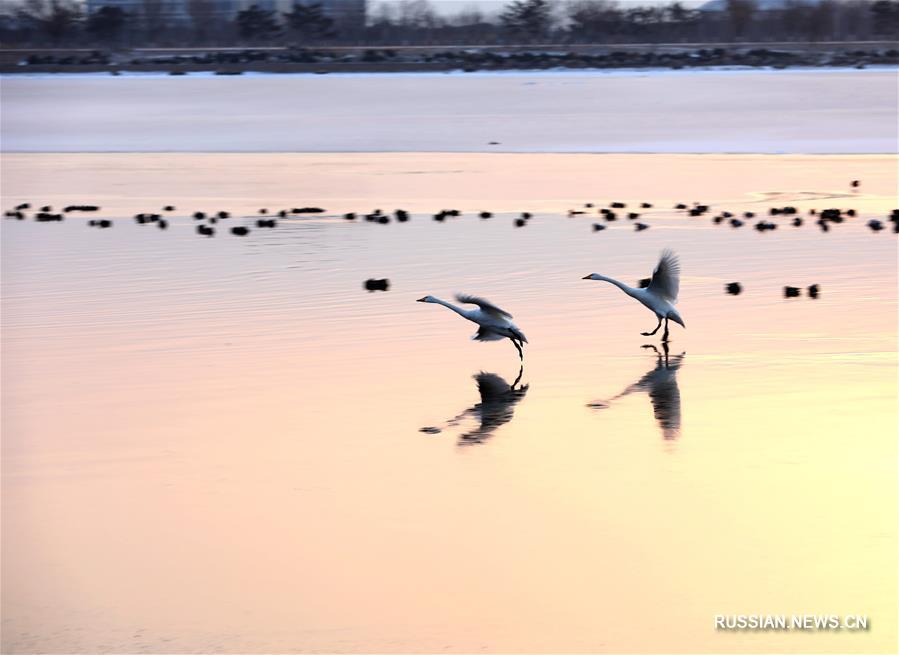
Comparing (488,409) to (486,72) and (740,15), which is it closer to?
(486,72)

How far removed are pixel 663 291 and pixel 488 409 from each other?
10.8 ft

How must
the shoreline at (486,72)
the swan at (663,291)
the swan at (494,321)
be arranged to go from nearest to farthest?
1. the swan at (494,321)
2. the swan at (663,291)
3. the shoreline at (486,72)

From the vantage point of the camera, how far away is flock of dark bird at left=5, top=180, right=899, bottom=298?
24109mm

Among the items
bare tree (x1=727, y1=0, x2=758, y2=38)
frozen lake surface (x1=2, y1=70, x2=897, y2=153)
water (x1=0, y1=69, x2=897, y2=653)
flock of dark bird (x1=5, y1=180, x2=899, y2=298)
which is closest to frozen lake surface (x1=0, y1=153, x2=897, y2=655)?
water (x1=0, y1=69, x2=897, y2=653)

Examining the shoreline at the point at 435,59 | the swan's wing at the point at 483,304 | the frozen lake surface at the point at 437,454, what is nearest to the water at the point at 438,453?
the frozen lake surface at the point at 437,454

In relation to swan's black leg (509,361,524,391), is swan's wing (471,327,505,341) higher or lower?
higher

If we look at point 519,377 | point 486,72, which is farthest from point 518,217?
point 486,72

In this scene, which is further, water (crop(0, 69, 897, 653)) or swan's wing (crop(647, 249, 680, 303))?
swan's wing (crop(647, 249, 680, 303))

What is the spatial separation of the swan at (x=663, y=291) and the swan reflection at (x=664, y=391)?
1.24 feet

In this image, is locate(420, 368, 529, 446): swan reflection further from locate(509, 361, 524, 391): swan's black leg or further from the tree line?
the tree line

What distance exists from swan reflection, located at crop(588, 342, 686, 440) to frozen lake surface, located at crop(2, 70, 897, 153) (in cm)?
2930

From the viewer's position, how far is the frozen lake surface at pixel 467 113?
4738cm

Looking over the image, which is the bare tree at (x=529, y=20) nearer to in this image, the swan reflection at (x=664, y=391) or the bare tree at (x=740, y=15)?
the bare tree at (x=740, y=15)

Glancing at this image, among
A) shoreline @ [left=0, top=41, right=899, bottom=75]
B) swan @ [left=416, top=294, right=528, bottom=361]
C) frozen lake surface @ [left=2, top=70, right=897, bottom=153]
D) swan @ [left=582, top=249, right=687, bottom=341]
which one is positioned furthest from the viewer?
shoreline @ [left=0, top=41, right=899, bottom=75]
